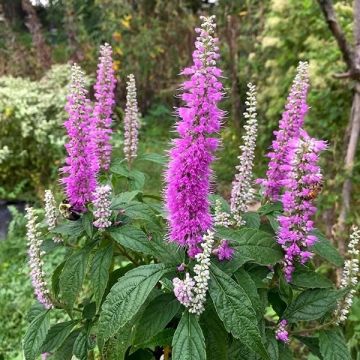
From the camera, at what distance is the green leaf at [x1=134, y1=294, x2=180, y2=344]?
144 centimetres

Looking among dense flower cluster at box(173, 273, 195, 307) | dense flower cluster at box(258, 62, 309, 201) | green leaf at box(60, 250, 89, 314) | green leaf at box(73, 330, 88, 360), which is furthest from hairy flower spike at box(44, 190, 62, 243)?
dense flower cluster at box(258, 62, 309, 201)

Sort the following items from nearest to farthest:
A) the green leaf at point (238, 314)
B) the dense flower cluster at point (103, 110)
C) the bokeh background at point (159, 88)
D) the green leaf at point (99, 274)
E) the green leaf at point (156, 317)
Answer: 1. the green leaf at point (238, 314)
2. the green leaf at point (156, 317)
3. the green leaf at point (99, 274)
4. the dense flower cluster at point (103, 110)
5. the bokeh background at point (159, 88)

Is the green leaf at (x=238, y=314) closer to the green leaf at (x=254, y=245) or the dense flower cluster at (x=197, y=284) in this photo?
the dense flower cluster at (x=197, y=284)

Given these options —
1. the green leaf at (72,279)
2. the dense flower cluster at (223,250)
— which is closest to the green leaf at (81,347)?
the green leaf at (72,279)

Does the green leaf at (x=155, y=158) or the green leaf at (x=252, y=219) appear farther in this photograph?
the green leaf at (x=155, y=158)

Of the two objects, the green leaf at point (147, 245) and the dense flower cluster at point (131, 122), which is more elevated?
the dense flower cluster at point (131, 122)

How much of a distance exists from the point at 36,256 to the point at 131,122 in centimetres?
72

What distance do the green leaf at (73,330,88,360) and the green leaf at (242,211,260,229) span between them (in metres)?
0.69

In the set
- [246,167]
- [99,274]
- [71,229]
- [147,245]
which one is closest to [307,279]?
[246,167]

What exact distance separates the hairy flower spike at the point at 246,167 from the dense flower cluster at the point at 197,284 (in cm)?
36

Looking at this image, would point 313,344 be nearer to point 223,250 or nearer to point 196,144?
point 223,250

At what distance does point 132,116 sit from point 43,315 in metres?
0.86

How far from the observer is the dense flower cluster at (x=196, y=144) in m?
1.33

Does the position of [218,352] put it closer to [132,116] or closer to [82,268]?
[82,268]
